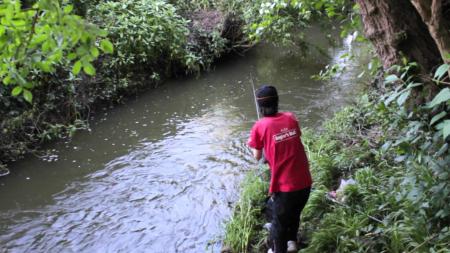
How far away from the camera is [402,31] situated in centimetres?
375

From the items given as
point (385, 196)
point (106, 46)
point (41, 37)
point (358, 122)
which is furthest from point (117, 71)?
point (106, 46)

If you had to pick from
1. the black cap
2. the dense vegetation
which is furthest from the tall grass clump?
the black cap

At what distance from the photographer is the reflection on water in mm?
5254

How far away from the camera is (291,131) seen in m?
3.64

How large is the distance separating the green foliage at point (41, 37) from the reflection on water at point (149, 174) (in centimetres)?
329

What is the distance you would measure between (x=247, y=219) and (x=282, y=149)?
1.42m

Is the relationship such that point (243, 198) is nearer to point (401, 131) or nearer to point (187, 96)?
point (401, 131)

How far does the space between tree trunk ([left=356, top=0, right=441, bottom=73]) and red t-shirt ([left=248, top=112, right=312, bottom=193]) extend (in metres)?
1.14

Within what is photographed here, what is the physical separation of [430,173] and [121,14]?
9.06 meters

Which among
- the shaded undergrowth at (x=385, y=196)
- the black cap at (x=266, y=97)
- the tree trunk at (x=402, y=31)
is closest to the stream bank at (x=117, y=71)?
the shaded undergrowth at (x=385, y=196)

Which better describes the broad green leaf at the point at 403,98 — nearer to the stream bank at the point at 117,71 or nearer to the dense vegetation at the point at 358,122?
the dense vegetation at the point at 358,122

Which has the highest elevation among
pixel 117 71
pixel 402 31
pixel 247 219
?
pixel 402 31

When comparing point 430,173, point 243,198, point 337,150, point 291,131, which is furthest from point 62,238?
point 430,173

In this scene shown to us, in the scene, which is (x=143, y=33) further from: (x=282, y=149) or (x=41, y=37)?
(x=41, y=37)
